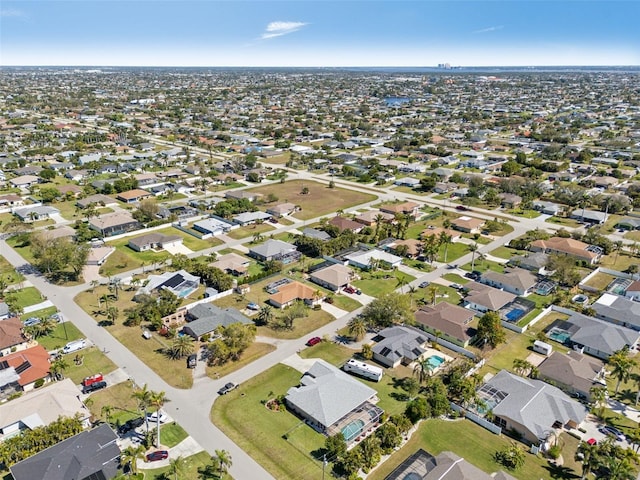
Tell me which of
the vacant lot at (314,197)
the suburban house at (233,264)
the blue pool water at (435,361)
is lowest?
the blue pool water at (435,361)

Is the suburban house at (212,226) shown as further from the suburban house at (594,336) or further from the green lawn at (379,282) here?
the suburban house at (594,336)

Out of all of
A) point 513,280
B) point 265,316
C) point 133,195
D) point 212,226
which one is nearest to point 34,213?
point 133,195

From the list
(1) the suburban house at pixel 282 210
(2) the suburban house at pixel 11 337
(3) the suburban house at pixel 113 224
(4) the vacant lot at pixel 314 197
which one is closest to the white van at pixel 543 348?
(4) the vacant lot at pixel 314 197

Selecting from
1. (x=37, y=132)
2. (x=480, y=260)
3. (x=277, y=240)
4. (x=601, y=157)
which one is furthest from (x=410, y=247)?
(x=37, y=132)

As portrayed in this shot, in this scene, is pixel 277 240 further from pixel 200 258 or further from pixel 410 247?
pixel 410 247

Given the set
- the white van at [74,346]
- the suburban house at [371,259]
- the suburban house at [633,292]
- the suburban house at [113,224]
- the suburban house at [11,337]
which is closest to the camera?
the suburban house at [11,337]
